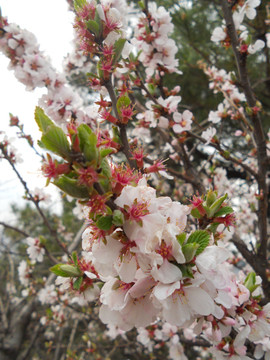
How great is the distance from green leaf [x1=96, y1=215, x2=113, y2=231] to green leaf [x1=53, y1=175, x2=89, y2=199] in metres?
0.06

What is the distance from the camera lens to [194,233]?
64 centimetres

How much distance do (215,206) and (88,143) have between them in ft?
1.30

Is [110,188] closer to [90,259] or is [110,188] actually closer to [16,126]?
[90,259]

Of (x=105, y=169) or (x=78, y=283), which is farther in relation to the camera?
(x=78, y=283)

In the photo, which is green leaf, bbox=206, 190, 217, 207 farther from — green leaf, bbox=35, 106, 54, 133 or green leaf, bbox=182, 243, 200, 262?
green leaf, bbox=35, 106, 54, 133

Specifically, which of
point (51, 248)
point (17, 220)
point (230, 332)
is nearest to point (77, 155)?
point (230, 332)

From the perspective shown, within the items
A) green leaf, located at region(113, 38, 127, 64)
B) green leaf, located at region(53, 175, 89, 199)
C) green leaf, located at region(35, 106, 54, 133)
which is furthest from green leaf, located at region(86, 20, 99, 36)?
green leaf, located at region(53, 175, 89, 199)

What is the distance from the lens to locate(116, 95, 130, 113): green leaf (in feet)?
2.75

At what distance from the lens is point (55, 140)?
51 cm

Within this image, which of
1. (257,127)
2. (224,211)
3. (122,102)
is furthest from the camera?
(257,127)

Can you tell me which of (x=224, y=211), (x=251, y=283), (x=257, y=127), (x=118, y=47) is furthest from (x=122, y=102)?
(x=257, y=127)

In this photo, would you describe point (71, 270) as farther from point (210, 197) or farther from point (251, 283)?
point (251, 283)

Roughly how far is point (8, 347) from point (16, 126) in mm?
2533

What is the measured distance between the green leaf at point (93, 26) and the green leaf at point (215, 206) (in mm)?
750
